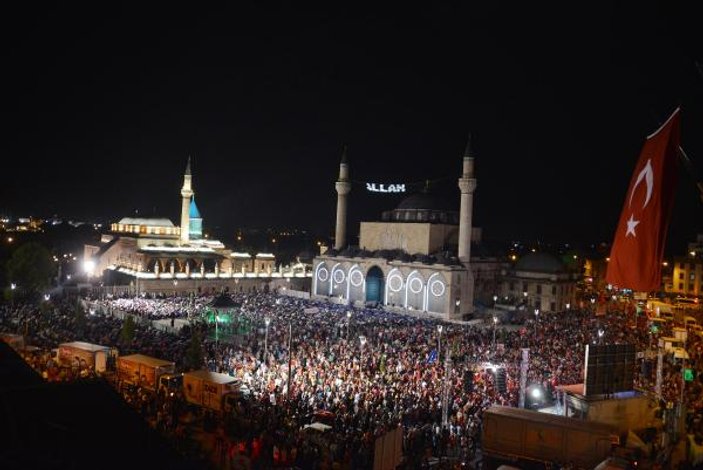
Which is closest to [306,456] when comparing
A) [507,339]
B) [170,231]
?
[507,339]

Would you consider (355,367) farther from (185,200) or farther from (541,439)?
(185,200)

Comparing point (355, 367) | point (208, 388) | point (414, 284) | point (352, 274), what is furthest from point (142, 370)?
point (352, 274)

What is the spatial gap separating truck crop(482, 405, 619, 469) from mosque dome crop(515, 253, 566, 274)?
38843 mm

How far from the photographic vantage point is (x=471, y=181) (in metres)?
48.2

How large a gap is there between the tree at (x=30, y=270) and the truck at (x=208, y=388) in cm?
2748

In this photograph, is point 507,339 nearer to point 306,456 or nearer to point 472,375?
point 472,375

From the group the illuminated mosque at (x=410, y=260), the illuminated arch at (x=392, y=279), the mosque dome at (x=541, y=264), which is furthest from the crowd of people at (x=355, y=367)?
the mosque dome at (x=541, y=264)

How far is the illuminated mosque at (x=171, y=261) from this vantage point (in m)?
53.9

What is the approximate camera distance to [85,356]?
2023cm

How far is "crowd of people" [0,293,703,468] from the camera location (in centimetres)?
1490

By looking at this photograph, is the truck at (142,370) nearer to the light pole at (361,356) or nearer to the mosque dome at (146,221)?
the light pole at (361,356)

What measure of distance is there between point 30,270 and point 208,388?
30.7m

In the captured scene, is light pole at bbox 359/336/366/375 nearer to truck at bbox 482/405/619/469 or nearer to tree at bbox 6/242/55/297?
truck at bbox 482/405/619/469

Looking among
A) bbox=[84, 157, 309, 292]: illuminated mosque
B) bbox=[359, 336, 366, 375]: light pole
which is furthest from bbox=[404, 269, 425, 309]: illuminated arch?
bbox=[359, 336, 366, 375]: light pole
